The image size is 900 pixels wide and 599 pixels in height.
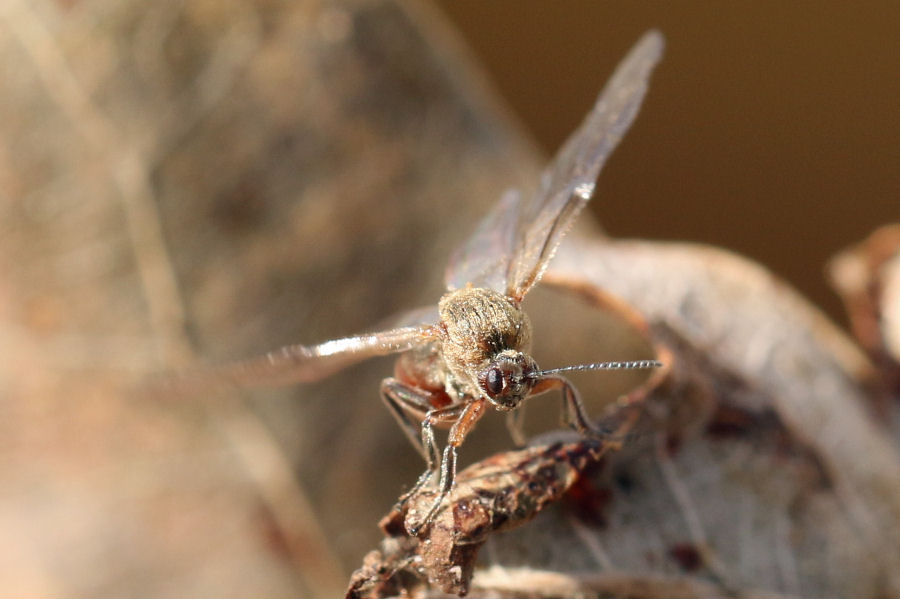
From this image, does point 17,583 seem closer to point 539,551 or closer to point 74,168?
point 74,168

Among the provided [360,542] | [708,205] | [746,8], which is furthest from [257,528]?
[746,8]

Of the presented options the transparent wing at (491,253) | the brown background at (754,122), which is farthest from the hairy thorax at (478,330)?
the brown background at (754,122)

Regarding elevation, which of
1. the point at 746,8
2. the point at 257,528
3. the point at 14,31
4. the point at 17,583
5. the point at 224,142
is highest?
the point at 746,8

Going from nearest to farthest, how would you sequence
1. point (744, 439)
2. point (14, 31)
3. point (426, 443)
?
point (426, 443)
point (744, 439)
point (14, 31)

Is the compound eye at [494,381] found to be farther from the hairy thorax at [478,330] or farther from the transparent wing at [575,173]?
the transparent wing at [575,173]

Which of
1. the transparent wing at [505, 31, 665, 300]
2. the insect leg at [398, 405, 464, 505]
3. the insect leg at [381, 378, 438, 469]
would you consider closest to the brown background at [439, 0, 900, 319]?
the transparent wing at [505, 31, 665, 300]

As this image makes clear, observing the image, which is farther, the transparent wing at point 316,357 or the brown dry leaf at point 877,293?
the brown dry leaf at point 877,293
